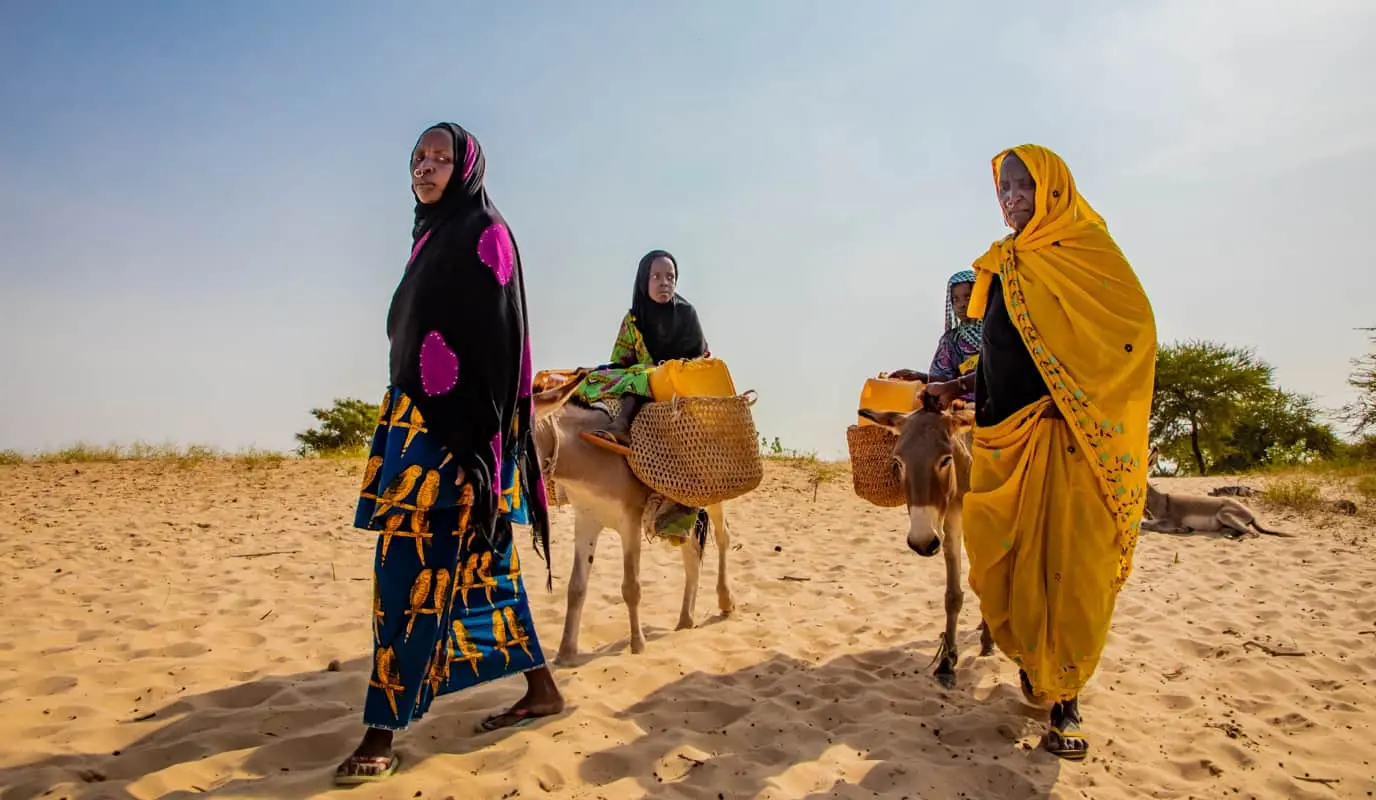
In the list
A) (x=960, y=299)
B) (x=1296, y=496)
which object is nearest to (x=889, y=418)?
(x=960, y=299)

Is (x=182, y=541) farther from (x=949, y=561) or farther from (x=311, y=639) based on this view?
(x=949, y=561)

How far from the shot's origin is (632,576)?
5.24 metres

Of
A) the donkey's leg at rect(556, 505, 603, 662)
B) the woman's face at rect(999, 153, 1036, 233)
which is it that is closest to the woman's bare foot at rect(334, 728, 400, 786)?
the donkey's leg at rect(556, 505, 603, 662)

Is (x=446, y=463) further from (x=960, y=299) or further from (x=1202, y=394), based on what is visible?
(x=1202, y=394)

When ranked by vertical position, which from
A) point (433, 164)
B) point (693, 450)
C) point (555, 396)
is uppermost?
point (433, 164)

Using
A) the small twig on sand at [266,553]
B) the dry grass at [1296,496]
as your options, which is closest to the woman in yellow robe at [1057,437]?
the small twig on sand at [266,553]

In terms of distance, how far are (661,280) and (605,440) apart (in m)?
1.31

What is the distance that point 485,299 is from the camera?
11.0ft

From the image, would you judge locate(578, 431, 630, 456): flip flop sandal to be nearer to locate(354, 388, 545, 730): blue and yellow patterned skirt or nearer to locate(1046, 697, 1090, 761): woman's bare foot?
locate(354, 388, 545, 730): blue and yellow patterned skirt

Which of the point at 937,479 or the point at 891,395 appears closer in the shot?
the point at 937,479

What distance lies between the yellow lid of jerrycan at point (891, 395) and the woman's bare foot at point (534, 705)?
7.96 ft

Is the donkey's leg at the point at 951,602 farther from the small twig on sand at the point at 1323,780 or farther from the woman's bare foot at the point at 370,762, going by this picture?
the woman's bare foot at the point at 370,762

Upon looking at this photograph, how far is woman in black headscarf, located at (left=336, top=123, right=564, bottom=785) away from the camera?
10.5ft

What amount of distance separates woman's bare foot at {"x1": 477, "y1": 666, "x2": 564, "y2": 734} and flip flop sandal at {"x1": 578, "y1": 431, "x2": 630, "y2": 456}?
5.10ft
